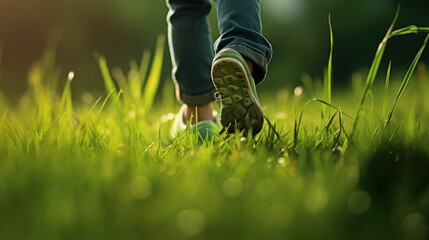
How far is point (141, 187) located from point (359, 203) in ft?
1.21

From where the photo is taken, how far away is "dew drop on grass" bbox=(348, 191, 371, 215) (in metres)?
1.24

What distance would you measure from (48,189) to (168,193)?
21cm

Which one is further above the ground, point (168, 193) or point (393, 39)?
point (168, 193)

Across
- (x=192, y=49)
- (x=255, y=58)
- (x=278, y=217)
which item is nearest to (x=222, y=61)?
(x=255, y=58)

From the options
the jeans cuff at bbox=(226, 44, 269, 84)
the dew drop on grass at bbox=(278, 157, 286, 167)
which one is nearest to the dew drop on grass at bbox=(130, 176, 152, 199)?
the dew drop on grass at bbox=(278, 157, 286, 167)

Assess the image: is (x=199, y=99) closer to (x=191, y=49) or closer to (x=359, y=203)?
(x=191, y=49)

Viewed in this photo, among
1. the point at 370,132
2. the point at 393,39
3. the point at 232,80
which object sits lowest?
the point at 393,39

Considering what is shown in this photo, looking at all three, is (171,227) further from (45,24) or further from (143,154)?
(45,24)

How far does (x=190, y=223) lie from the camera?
1143 mm

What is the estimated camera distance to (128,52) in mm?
7891

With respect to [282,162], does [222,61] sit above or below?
above

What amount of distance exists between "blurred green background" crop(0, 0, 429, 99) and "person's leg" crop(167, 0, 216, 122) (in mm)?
4272

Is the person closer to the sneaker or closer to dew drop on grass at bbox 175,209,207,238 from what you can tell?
the sneaker

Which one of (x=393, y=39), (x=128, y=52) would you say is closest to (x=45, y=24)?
(x=128, y=52)
